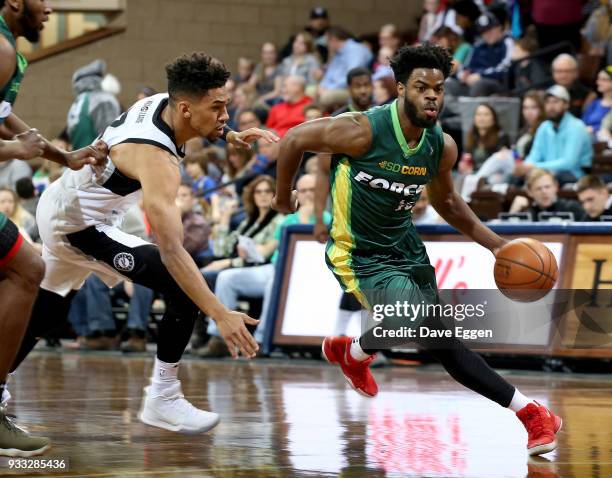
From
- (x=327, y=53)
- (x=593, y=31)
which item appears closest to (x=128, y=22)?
(x=327, y=53)

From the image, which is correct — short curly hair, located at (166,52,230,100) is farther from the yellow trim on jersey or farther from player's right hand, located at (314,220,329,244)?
player's right hand, located at (314,220,329,244)

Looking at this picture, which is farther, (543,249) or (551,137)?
(551,137)

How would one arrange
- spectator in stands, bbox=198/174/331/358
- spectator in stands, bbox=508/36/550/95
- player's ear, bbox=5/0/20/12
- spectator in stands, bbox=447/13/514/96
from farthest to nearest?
spectator in stands, bbox=447/13/514/96 → spectator in stands, bbox=508/36/550/95 → spectator in stands, bbox=198/174/331/358 → player's ear, bbox=5/0/20/12

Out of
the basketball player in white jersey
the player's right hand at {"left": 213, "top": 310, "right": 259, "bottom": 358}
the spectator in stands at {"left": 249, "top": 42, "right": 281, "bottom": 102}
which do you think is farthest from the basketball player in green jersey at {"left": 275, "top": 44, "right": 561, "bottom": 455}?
the spectator in stands at {"left": 249, "top": 42, "right": 281, "bottom": 102}

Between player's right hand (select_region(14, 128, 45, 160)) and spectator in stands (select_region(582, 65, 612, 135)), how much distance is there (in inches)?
377

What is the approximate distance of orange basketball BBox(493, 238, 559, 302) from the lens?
23.0 feet

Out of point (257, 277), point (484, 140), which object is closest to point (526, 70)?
point (484, 140)

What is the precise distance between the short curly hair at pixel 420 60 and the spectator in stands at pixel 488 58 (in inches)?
381

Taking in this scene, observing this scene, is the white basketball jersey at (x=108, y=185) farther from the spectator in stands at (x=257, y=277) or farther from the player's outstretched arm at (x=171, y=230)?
the spectator in stands at (x=257, y=277)

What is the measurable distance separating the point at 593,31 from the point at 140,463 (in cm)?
1209

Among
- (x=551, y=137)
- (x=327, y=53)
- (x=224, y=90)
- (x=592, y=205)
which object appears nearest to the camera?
(x=224, y=90)

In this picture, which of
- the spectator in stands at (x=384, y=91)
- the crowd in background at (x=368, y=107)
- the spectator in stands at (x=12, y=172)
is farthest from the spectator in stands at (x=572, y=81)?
the spectator in stands at (x=12, y=172)

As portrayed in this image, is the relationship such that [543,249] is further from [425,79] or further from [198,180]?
[198,180]

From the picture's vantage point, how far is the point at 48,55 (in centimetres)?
2158
